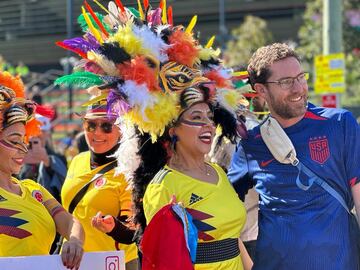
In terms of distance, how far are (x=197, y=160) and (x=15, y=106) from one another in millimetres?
1096

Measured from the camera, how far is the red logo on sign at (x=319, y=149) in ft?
12.7

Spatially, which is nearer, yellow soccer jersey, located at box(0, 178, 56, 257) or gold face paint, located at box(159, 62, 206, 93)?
yellow soccer jersey, located at box(0, 178, 56, 257)

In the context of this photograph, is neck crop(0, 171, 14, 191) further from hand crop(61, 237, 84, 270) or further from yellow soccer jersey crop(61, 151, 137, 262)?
yellow soccer jersey crop(61, 151, 137, 262)

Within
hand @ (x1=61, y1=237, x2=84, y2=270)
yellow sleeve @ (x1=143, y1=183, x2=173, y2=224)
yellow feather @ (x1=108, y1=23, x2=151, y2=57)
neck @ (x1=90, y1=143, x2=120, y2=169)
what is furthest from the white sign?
neck @ (x1=90, y1=143, x2=120, y2=169)

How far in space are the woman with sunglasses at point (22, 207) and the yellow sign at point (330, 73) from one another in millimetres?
6153

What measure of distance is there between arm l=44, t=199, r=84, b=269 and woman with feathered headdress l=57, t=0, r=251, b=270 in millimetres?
166

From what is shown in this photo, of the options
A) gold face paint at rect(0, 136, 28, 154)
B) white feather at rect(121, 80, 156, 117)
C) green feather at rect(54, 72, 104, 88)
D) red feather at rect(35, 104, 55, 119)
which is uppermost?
green feather at rect(54, 72, 104, 88)

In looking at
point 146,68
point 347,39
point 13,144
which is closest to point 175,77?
point 146,68

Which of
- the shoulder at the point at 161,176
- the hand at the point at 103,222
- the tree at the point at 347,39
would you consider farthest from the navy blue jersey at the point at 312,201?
the tree at the point at 347,39

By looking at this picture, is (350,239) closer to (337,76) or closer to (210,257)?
(210,257)

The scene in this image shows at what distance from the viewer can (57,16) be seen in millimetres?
24203

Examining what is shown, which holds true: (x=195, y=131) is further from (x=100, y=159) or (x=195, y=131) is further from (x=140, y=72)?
(x=100, y=159)

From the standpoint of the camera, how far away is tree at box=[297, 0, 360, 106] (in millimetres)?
14250

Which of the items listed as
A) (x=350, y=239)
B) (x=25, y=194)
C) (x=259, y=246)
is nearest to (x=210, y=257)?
(x=259, y=246)
